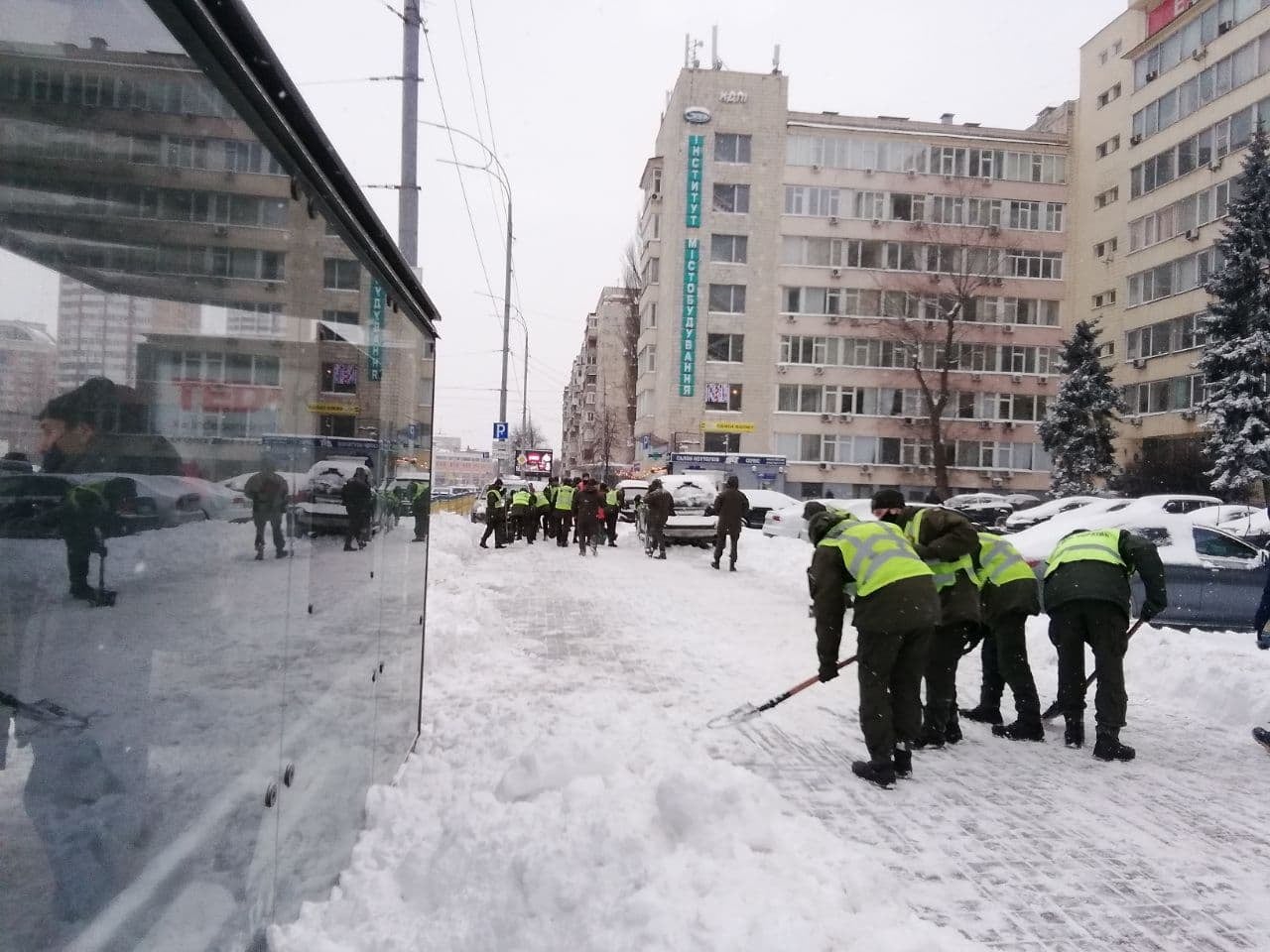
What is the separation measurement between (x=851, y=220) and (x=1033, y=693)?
49386 millimetres

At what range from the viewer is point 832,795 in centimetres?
534

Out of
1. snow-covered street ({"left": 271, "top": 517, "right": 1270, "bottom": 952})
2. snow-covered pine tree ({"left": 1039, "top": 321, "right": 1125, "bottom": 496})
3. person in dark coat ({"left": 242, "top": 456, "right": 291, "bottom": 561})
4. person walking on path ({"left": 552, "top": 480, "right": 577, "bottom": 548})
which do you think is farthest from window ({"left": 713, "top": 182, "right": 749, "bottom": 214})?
person in dark coat ({"left": 242, "top": 456, "right": 291, "bottom": 561})

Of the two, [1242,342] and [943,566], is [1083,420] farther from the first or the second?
[943,566]

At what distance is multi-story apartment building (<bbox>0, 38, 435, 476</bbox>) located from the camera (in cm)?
153

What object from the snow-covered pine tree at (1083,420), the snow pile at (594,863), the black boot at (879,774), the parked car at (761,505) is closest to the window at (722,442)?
the snow-covered pine tree at (1083,420)

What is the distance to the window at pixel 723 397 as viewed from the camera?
51969 millimetres

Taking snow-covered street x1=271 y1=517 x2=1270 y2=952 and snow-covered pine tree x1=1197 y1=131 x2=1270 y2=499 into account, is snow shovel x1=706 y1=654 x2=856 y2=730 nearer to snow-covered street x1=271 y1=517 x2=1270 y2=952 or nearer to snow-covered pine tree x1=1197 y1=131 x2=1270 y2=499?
snow-covered street x1=271 y1=517 x2=1270 y2=952

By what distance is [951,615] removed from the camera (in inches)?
251

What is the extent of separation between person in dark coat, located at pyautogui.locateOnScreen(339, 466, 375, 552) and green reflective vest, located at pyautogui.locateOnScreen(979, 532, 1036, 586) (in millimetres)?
4535

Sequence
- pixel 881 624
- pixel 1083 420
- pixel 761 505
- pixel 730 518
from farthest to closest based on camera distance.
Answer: pixel 1083 420 → pixel 761 505 → pixel 730 518 → pixel 881 624

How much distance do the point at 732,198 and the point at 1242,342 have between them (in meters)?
26.4

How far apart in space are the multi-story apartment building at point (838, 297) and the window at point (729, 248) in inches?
3.4

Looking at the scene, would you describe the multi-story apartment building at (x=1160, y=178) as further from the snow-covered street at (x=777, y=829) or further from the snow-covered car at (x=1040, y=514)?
the snow-covered street at (x=777, y=829)

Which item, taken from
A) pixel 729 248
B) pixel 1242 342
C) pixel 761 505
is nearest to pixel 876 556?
pixel 761 505
